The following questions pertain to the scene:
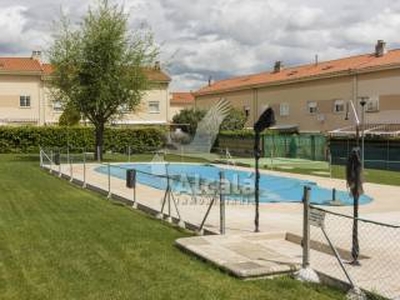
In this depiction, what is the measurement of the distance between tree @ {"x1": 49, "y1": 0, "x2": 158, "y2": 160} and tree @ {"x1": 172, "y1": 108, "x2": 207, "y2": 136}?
2239 centimetres

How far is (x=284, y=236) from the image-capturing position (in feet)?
35.3

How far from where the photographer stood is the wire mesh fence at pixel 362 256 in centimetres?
743

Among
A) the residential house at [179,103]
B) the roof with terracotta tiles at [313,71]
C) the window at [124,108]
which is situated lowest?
the window at [124,108]

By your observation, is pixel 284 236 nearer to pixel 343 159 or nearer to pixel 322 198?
pixel 322 198

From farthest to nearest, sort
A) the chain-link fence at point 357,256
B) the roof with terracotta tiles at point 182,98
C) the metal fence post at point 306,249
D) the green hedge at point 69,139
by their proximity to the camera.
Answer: the roof with terracotta tiles at point 182,98 → the green hedge at point 69,139 → the metal fence post at point 306,249 → the chain-link fence at point 357,256

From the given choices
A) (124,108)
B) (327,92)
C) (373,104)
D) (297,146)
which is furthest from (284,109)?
(124,108)

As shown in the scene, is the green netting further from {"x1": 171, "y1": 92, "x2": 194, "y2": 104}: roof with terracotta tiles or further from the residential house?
{"x1": 171, "y1": 92, "x2": 194, "y2": 104}: roof with terracotta tiles

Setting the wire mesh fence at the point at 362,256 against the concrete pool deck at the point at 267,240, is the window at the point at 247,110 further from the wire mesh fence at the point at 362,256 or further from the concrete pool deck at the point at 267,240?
the wire mesh fence at the point at 362,256

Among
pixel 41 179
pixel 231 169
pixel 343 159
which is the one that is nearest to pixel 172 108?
pixel 343 159

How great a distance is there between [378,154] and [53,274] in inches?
1132

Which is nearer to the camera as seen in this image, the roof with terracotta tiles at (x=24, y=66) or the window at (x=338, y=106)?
the window at (x=338, y=106)

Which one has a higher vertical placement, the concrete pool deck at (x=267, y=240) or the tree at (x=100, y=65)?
the tree at (x=100, y=65)

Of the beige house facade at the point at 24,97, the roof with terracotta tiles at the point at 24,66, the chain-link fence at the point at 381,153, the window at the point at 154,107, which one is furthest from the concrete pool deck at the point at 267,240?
the window at the point at 154,107

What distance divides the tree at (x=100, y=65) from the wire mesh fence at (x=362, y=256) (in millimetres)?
23340
